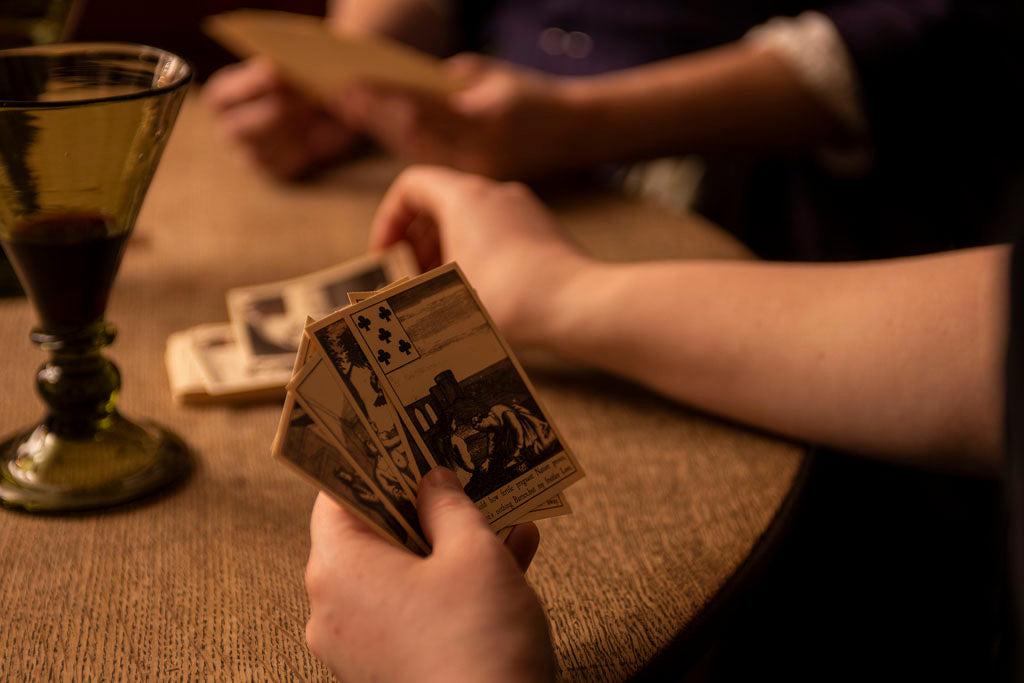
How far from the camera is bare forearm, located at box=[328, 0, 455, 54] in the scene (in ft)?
5.33

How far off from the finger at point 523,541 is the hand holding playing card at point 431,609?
0.05 meters

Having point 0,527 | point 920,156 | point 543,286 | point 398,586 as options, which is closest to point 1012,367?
point 398,586

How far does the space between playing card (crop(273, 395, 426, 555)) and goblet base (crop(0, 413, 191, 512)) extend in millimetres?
220

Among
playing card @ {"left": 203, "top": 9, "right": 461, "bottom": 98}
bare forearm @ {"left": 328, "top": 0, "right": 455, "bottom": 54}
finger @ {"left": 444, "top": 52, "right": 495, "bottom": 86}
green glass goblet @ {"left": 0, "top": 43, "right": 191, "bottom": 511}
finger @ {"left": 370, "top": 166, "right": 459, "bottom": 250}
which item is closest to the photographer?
green glass goblet @ {"left": 0, "top": 43, "right": 191, "bottom": 511}

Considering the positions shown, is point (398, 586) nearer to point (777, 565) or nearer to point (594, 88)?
point (777, 565)

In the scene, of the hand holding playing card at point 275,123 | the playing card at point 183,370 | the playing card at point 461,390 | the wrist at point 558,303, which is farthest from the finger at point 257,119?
the playing card at point 461,390

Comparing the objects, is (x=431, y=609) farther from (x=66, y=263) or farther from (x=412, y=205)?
(x=412, y=205)

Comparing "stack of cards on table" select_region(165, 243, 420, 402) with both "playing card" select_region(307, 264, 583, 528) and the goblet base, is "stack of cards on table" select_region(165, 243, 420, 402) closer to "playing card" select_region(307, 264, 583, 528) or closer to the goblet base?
the goblet base

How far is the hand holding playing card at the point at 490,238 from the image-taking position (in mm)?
784

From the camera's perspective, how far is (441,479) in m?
0.48

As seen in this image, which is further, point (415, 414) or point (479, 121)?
point (479, 121)

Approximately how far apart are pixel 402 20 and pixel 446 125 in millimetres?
543

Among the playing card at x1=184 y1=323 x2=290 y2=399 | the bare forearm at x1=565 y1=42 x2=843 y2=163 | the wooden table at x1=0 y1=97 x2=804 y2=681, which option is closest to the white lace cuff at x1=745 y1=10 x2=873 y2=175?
the bare forearm at x1=565 y1=42 x2=843 y2=163

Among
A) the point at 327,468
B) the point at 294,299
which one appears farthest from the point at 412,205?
the point at 327,468
